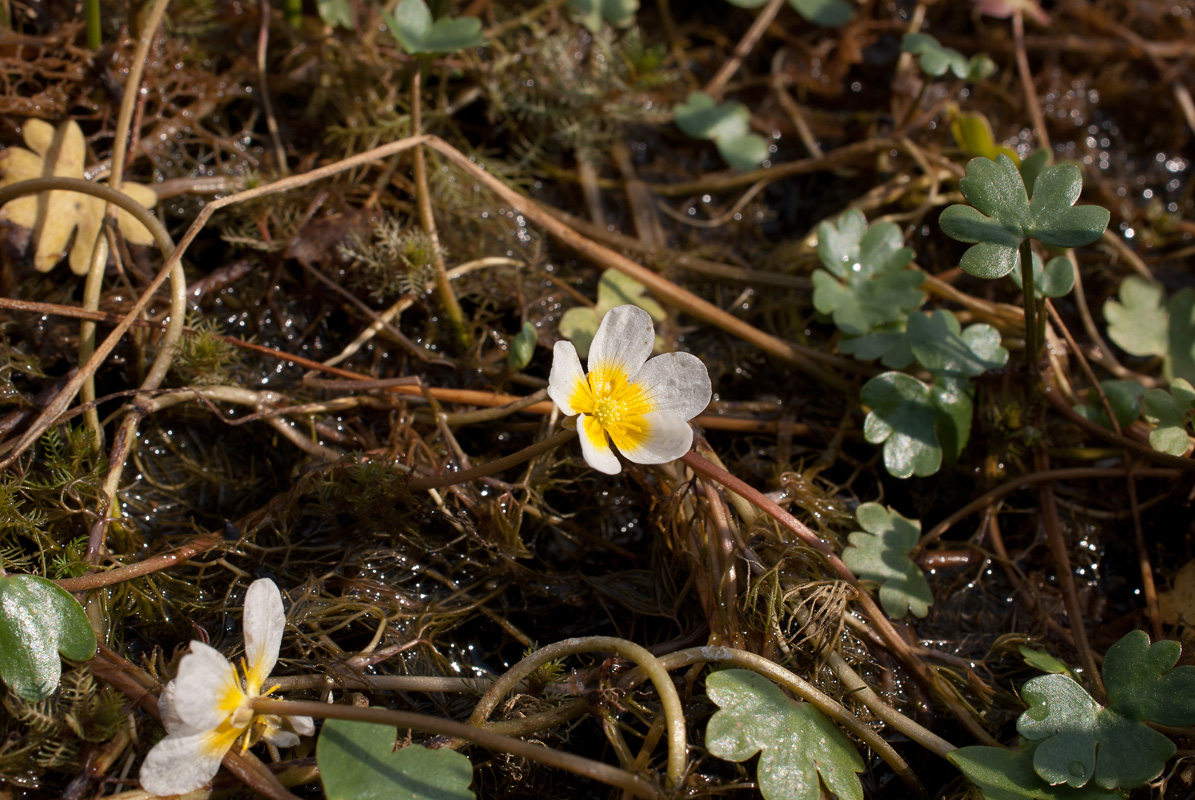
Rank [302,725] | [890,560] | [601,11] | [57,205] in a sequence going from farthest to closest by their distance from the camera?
[601,11] → [57,205] → [890,560] → [302,725]

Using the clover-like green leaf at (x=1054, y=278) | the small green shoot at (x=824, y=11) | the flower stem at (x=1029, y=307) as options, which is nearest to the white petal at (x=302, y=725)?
the flower stem at (x=1029, y=307)

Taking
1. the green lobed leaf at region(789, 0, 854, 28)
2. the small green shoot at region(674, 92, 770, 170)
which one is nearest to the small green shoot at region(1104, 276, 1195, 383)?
the small green shoot at region(674, 92, 770, 170)

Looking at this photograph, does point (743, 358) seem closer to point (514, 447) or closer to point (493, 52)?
point (514, 447)

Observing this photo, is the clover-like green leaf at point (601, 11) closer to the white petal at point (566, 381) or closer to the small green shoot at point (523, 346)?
the small green shoot at point (523, 346)

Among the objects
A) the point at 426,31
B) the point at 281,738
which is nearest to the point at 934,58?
the point at 426,31

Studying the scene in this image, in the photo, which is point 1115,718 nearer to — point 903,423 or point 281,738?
point 903,423

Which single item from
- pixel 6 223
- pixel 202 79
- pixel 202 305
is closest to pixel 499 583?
pixel 202 305
